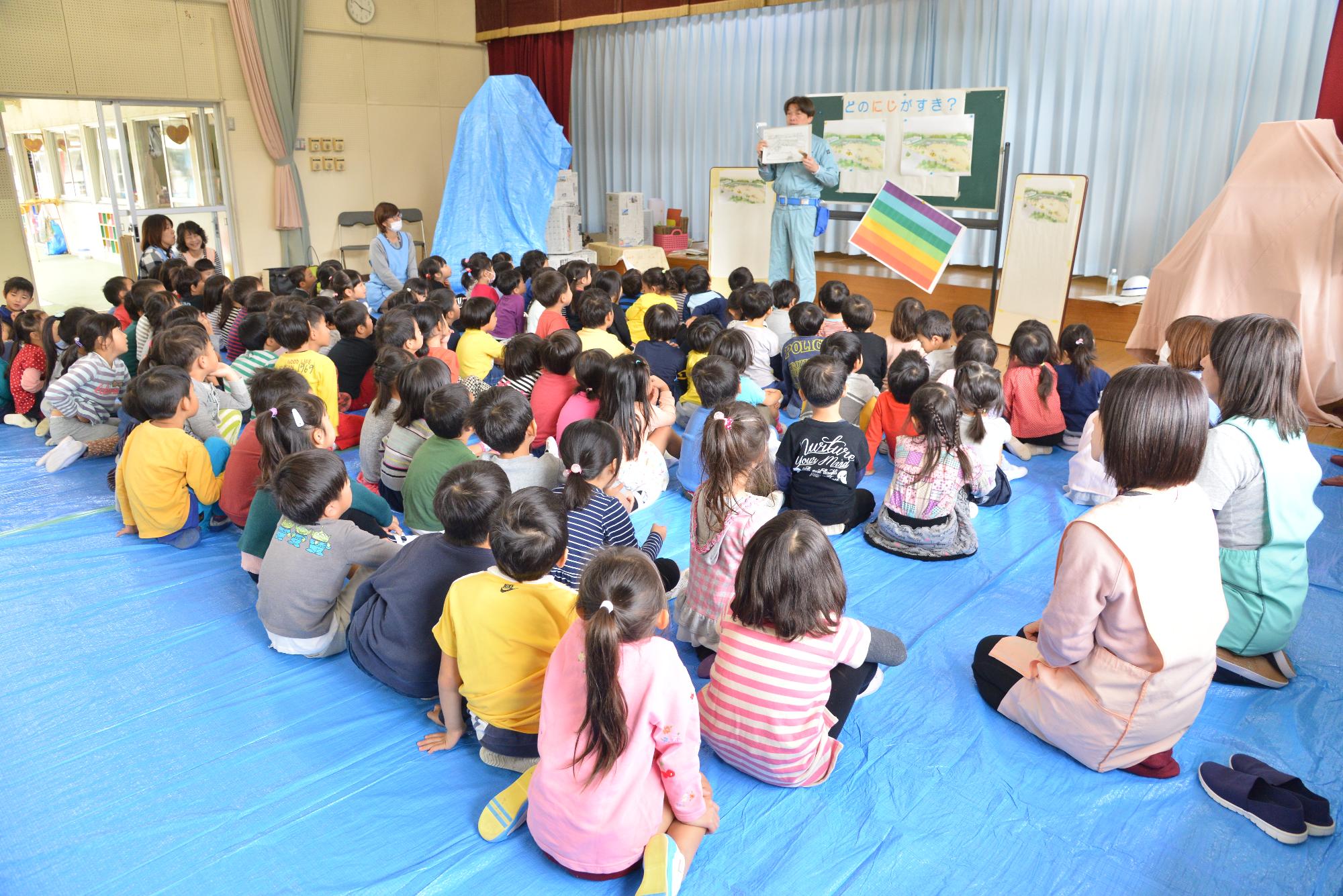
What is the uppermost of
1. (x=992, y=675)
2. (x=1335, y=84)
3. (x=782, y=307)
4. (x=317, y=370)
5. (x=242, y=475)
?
(x=1335, y=84)

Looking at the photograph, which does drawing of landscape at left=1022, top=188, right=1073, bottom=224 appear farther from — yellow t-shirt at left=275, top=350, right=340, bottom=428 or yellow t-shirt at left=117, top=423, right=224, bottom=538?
yellow t-shirt at left=117, top=423, right=224, bottom=538

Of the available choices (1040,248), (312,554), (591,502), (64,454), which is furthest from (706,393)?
(1040,248)

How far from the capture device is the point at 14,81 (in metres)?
6.70

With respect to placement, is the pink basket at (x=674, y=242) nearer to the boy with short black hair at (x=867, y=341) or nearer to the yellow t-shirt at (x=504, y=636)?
the boy with short black hair at (x=867, y=341)

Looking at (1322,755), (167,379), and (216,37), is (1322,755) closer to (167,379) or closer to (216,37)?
(167,379)

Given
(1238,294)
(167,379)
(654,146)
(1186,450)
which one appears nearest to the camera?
(1186,450)

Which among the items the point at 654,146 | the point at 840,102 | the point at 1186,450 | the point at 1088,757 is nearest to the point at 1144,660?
the point at 1088,757

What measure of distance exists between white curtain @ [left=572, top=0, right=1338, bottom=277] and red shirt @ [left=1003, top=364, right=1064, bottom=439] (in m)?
2.86

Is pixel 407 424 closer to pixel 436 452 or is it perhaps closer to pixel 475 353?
pixel 436 452

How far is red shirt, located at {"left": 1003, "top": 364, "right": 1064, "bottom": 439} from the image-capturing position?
3.60m

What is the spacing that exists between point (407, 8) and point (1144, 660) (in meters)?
9.25

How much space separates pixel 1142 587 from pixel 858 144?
535cm

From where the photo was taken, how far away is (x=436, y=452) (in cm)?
265

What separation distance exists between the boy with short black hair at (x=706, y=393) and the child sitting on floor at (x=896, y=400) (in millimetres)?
579
